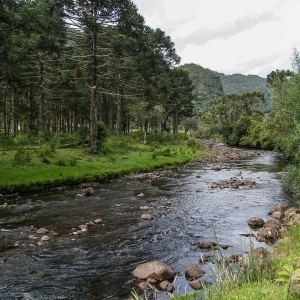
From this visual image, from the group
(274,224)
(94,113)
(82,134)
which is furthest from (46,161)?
(274,224)

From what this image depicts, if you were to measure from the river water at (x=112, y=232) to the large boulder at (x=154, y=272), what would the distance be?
0.31 metres

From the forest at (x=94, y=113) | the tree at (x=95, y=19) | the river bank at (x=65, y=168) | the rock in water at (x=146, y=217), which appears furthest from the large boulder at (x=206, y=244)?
the tree at (x=95, y=19)

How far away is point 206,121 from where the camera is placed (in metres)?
126

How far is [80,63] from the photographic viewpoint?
1626 inches

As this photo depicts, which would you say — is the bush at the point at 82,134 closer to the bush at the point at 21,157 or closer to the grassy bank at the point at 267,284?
the bush at the point at 21,157

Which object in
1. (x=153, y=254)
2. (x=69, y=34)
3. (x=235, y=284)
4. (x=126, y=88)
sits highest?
(x=69, y=34)

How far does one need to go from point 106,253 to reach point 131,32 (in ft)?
125

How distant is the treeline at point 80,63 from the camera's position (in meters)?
30.7

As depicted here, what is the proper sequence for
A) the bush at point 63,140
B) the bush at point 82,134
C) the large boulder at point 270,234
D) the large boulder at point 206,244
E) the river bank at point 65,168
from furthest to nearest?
the bush at point 82,134 → the bush at point 63,140 → the river bank at point 65,168 → the large boulder at point 270,234 → the large boulder at point 206,244

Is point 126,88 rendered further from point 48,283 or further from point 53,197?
point 48,283

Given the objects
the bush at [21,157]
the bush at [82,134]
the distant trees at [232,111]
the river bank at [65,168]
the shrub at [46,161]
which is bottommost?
the river bank at [65,168]

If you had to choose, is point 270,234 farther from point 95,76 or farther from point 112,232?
point 95,76

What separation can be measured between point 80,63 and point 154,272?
36439 millimetres

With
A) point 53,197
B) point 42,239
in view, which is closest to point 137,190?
point 53,197
